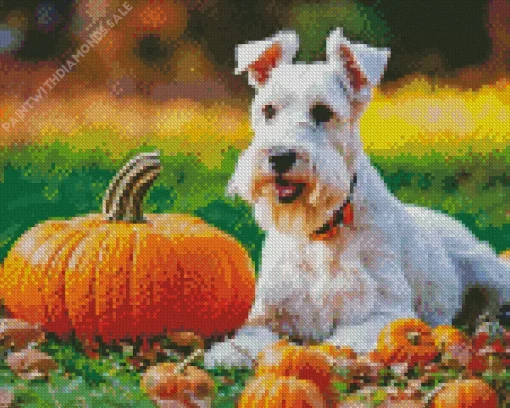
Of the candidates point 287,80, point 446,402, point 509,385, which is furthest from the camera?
point 287,80

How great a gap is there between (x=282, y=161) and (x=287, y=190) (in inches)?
5.5

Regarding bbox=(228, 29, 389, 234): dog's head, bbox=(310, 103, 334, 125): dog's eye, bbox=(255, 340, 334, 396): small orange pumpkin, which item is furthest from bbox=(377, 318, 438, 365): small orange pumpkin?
bbox=(310, 103, 334, 125): dog's eye

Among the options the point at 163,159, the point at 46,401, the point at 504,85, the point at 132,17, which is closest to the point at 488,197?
the point at 504,85

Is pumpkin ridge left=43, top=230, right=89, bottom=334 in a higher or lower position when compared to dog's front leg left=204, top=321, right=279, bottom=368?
higher

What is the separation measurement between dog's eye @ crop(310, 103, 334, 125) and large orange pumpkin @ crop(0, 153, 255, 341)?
0.52 m

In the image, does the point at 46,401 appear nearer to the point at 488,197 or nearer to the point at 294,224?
the point at 294,224

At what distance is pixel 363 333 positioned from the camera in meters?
3.30

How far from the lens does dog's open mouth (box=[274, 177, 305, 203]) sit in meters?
3.16

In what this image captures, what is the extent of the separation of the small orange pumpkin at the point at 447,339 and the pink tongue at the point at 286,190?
587 millimetres

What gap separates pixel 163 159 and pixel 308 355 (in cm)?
140

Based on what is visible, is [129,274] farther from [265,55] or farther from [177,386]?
Answer: [265,55]

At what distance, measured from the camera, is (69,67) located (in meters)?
3.85

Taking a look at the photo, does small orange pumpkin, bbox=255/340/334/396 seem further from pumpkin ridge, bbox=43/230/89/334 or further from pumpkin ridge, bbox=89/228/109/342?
pumpkin ridge, bbox=43/230/89/334

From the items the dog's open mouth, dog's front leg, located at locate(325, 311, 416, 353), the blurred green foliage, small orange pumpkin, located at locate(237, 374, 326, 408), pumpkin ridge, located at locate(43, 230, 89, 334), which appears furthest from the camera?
the blurred green foliage
